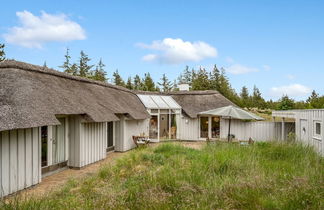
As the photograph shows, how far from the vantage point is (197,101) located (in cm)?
2014

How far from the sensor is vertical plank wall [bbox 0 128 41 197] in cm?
641

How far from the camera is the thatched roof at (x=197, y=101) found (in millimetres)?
19141

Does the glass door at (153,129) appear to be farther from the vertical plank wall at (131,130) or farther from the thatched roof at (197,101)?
the thatched roof at (197,101)

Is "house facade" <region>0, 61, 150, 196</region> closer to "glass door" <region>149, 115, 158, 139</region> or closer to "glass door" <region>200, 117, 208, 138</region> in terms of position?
"glass door" <region>149, 115, 158, 139</region>

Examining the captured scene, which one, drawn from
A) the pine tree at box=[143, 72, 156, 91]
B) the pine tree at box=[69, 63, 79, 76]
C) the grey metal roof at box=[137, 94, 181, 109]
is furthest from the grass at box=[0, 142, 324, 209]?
the pine tree at box=[69, 63, 79, 76]

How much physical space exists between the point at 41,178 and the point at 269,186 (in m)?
7.53

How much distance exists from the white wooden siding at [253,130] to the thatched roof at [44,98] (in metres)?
8.56

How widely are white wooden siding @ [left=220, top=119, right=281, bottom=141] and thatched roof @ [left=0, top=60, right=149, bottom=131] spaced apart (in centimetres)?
856

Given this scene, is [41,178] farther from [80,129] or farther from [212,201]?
[212,201]

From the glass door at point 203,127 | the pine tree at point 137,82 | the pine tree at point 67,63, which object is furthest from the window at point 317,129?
the pine tree at point 67,63

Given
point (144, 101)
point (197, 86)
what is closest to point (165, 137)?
point (144, 101)

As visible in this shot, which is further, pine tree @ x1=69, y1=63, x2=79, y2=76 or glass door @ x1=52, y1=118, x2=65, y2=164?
pine tree @ x1=69, y1=63, x2=79, y2=76

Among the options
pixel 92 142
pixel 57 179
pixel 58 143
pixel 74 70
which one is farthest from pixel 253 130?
pixel 74 70

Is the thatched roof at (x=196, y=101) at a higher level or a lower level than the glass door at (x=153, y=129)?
higher
